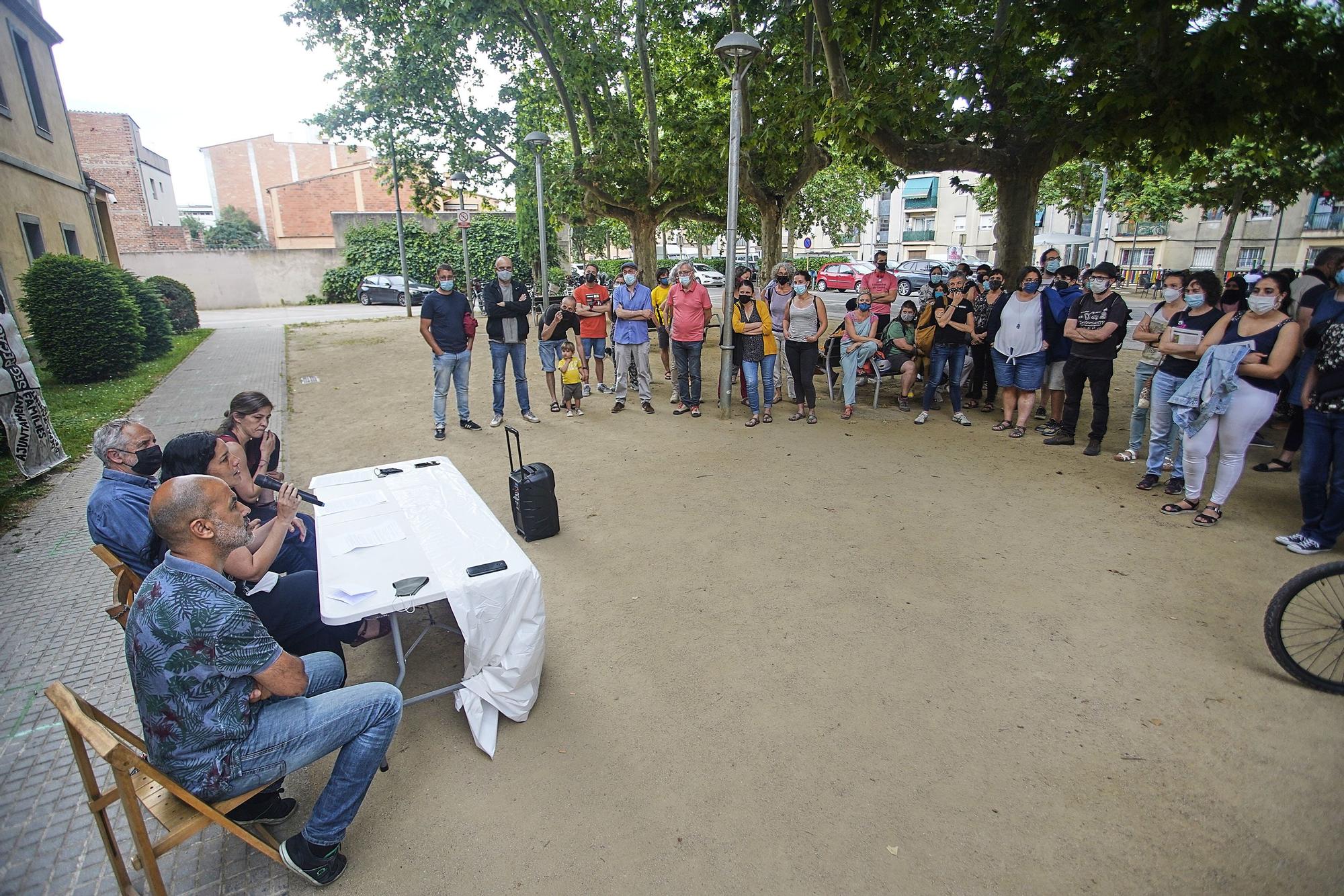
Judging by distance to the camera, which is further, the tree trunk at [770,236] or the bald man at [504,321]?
the tree trunk at [770,236]

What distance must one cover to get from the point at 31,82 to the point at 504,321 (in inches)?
604

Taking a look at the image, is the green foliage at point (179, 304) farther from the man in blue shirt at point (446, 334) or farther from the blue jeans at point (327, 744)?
the blue jeans at point (327, 744)

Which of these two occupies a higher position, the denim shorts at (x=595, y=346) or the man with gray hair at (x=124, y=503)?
the man with gray hair at (x=124, y=503)

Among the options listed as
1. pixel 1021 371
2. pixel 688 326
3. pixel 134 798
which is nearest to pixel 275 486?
pixel 134 798

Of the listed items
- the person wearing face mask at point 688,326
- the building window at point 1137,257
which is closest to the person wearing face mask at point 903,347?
the person wearing face mask at point 688,326

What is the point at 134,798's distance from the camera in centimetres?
216

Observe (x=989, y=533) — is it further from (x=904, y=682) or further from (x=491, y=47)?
(x=491, y=47)

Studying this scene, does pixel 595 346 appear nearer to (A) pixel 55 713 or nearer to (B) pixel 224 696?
(A) pixel 55 713

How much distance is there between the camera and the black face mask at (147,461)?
3.44 m

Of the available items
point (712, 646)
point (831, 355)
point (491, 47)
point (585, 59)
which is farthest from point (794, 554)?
point (491, 47)

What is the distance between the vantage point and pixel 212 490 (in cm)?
238

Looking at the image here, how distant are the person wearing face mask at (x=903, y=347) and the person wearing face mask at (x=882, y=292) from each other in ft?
0.57

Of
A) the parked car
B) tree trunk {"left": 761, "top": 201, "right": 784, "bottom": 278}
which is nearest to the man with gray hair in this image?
tree trunk {"left": 761, "top": 201, "right": 784, "bottom": 278}

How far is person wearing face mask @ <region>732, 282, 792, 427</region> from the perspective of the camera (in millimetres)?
8555
